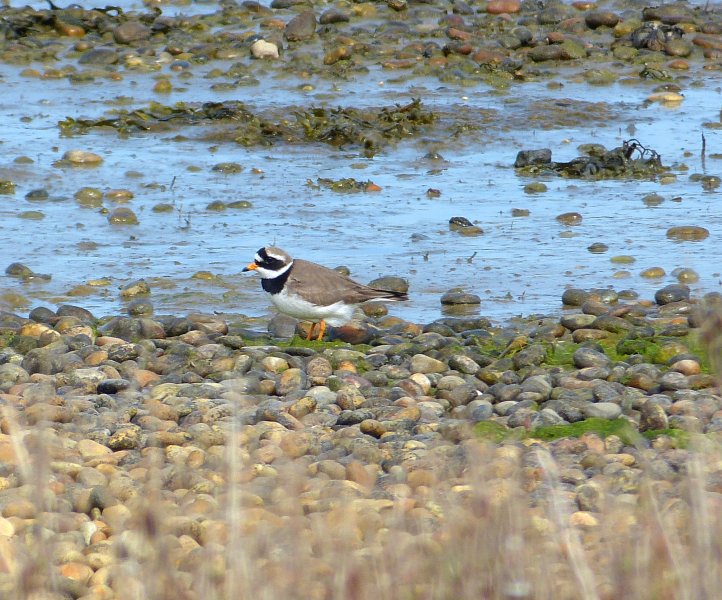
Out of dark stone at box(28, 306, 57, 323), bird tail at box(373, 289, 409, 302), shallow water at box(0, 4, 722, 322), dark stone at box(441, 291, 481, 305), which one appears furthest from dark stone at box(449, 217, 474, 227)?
dark stone at box(28, 306, 57, 323)

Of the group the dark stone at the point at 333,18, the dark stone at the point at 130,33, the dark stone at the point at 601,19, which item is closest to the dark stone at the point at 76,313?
the dark stone at the point at 130,33

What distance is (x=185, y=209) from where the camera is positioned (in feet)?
39.9

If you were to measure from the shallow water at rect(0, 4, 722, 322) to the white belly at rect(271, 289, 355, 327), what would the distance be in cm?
81

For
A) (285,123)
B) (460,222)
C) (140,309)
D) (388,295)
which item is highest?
(388,295)

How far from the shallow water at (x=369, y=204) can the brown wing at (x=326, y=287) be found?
68 cm

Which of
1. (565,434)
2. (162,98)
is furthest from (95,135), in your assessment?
(565,434)

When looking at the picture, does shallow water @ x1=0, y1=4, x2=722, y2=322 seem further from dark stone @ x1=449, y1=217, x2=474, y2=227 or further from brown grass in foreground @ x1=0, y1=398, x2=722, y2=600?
brown grass in foreground @ x1=0, y1=398, x2=722, y2=600

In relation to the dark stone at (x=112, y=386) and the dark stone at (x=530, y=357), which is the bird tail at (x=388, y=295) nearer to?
the dark stone at (x=530, y=357)

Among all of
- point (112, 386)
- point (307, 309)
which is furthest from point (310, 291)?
point (112, 386)

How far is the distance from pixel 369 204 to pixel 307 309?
381 centimetres

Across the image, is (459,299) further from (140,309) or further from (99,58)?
(99,58)

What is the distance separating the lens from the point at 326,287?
28.8ft

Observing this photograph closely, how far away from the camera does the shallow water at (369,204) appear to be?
10336 millimetres

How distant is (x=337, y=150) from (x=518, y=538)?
11286 mm
